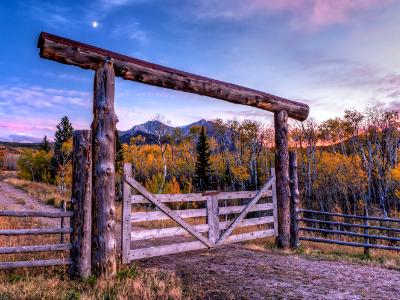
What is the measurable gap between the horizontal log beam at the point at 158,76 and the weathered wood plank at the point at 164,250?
11.8 feet

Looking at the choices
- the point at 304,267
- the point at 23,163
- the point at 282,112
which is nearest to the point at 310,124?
the point at 282,112

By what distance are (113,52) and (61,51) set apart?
1.08 metres

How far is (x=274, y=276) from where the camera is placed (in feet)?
21.3

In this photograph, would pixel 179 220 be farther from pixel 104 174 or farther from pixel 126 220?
pixel 104 174

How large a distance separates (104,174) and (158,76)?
248 centimetres

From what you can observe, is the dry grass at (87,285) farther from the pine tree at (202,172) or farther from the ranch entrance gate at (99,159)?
the pine tree at (202,172)

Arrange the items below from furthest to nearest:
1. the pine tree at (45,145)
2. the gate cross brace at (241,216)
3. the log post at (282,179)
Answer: the pine tree at (45,145), the log post at (282,179), the gate cross brace at (241,216)

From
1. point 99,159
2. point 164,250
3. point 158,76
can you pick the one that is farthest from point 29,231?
point 158,76

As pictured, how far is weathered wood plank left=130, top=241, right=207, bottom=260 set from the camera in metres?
Answer: 7.21

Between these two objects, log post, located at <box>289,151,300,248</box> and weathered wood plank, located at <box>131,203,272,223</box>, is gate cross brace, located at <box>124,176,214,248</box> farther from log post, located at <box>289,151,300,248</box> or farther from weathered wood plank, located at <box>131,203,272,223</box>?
log post, located at <box>289,151,300,248</box>

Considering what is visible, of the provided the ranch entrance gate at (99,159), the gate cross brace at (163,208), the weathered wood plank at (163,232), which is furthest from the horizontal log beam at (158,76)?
the weathered wood plank at (163,232)

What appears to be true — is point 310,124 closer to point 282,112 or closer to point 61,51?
point 282,112

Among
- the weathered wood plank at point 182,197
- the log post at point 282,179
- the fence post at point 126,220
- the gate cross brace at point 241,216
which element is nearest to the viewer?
the fence post at point 126,220

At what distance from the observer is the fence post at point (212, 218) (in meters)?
8.80
